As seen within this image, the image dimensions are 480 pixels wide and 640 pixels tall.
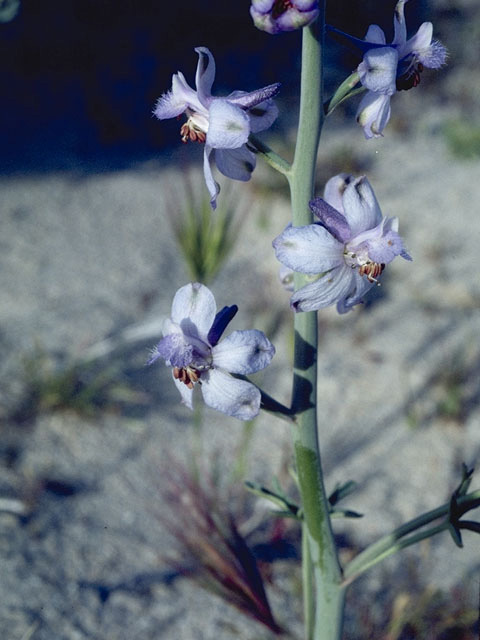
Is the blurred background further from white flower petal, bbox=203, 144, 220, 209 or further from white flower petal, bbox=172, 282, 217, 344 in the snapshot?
white flower petal, bbox=172, 282, 217, 344

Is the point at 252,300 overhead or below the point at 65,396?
below

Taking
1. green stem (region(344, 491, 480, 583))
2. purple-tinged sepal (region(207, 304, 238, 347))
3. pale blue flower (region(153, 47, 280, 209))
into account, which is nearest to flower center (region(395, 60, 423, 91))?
pale blue flower (region(153, 47, 280, 209))

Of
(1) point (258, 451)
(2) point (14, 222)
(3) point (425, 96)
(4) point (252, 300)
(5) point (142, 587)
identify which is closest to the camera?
(5) point (142, 587)

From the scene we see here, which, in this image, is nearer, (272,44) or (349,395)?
(349,395)

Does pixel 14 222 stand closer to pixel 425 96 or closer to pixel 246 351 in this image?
pixel 246 351

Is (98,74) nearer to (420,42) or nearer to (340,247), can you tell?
(420,42)

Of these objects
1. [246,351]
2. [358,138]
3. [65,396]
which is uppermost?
[246,351]

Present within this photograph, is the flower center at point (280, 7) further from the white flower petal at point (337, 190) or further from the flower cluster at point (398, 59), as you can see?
the white flower petal at point (337, 190)

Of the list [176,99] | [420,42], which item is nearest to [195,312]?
[176,99]

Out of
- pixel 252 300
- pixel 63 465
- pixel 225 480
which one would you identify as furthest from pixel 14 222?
pixel 225 480

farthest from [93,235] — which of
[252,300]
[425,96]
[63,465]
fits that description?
[425,96]

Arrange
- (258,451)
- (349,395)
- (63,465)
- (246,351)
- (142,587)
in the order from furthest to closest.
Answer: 1. (349,395)
2. (258,451)
3. (63,465)
4. (142,587)
5. (246,351)
